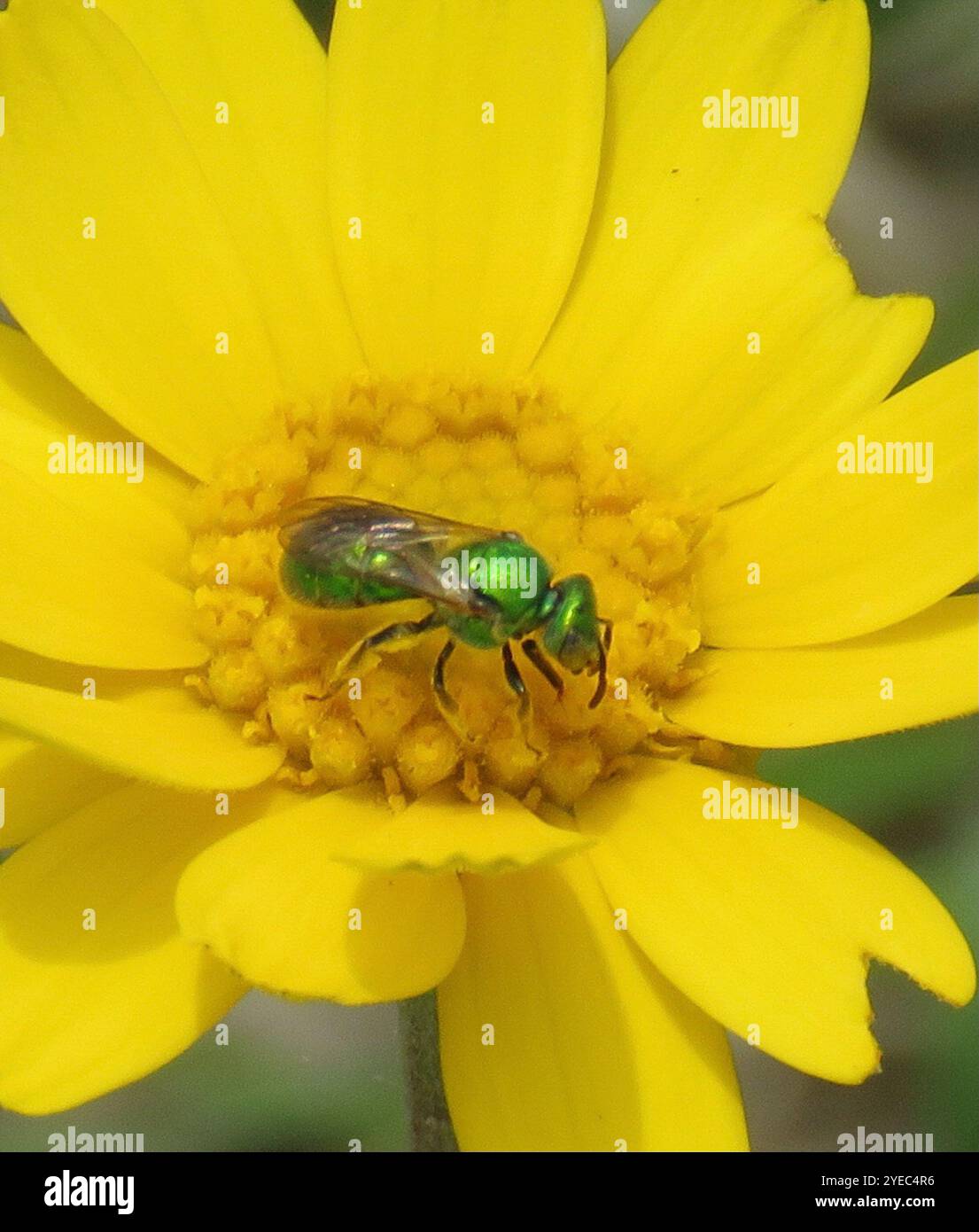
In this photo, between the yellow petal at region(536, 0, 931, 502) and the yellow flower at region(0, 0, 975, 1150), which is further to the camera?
the yellow petal at region(536, 0, 931, 502)

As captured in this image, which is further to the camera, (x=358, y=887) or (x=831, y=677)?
(x=831, y=677)

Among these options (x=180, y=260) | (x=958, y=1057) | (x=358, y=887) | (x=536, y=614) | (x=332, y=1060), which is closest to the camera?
(x=358, y=887)

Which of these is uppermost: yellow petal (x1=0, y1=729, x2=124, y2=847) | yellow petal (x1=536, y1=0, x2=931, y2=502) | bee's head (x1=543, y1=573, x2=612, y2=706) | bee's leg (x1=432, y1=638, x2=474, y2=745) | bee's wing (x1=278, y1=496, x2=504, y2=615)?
yellow petal (x1=536, y1=0, x2=931, y2=502)

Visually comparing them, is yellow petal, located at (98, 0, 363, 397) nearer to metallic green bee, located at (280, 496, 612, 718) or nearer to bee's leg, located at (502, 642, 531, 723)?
metallic green bee, located at (280, 496, 612, 718)

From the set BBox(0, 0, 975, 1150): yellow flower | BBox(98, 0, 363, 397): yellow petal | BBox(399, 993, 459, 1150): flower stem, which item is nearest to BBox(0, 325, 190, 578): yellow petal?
BBox(0, 0, 975, 1150): yellow flower

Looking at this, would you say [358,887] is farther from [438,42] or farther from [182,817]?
[438,42]
